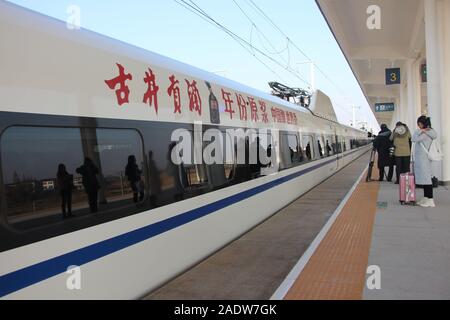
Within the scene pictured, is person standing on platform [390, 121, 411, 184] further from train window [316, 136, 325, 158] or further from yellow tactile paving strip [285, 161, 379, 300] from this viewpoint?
yellow tactile paving strip [285, 161, 379, 300]

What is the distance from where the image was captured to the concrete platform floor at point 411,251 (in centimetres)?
390

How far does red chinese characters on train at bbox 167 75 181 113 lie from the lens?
4.52 m

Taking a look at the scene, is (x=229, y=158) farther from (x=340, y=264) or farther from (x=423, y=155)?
(x=423, y=155)

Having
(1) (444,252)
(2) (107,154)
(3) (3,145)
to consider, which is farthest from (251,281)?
(3) (3,145)

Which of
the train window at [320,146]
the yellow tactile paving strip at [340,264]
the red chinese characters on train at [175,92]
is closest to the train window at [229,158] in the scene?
the red chinese characters on train at [175,92]

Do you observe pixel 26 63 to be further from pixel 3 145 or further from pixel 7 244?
pixel 7 244

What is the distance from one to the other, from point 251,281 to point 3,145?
2.77 m

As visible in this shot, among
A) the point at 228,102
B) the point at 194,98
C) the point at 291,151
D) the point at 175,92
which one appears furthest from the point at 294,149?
the point at 175,92

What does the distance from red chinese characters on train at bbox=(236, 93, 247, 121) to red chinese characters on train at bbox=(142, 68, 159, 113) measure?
246 cm

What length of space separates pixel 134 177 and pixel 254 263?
6.48 feet

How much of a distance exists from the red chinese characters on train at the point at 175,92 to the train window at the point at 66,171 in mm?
794

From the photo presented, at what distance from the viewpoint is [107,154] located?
3.53 m

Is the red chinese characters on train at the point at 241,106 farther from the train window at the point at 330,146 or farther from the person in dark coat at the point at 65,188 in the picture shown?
the train window at the point at 330,146
